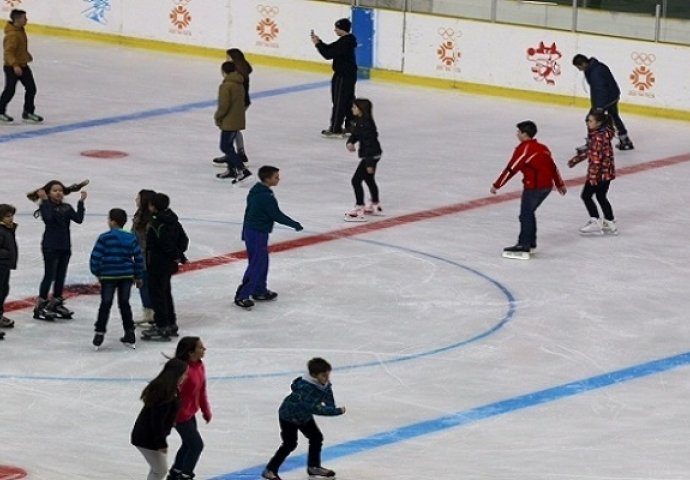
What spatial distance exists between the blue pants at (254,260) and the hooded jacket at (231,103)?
5.79 metres

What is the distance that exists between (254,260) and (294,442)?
5280 millimetres

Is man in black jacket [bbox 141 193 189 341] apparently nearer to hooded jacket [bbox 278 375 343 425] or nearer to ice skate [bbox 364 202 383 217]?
hooded jacket [bbox 278 375 343 425]

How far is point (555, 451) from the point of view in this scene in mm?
15594

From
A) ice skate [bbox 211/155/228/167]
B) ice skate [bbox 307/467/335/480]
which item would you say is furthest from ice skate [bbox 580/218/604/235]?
ice skate [bbox 307/467/335/480]

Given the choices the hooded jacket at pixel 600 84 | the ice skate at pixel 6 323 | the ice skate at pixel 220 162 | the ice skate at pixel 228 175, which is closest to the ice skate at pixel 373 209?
the ice skate at pixel 228 175

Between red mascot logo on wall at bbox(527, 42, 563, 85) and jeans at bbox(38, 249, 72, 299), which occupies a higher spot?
red mascot logo on wall at bbox(527, 42, 563, 85)

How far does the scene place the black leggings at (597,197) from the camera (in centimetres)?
2275

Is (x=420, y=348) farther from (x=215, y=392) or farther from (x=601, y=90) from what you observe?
(x=601, y=90)

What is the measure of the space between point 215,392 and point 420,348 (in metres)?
2.32

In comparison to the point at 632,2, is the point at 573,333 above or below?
below

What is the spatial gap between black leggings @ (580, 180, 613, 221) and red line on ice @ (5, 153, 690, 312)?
1866 millimetres

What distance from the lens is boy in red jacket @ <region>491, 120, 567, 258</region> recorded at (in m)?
21.6

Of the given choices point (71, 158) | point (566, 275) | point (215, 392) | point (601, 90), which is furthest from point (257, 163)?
point (215, 392)

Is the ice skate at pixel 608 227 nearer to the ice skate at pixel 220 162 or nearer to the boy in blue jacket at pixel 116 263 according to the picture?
the ice skate at pixel 220 162
